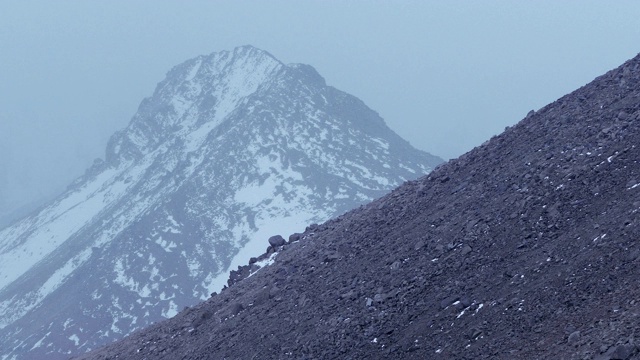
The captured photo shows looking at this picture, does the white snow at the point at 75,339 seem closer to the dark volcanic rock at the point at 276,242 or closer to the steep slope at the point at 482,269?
the dark volcanic rock at the point at 276,242

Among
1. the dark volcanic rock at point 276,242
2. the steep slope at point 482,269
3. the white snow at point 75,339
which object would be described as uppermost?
the white snow at point 75,339

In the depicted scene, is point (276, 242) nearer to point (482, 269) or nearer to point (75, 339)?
point (482, 269)

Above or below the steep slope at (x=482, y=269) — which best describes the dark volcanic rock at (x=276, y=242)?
above

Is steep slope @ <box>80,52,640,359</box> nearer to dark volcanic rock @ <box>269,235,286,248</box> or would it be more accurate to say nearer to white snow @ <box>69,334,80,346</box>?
dark volcanic rock @ <box>269,235,286,248</box>

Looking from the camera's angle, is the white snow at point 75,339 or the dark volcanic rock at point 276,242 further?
the white snow at point 75,339

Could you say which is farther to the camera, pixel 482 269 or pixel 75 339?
pixel 75 339

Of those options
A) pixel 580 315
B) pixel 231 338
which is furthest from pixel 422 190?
pixel 580 315

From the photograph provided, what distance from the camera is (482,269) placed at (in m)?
24.3

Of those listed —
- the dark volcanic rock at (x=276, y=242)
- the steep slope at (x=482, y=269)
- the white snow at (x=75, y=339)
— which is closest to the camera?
the steep slope at (x=482, y=269)

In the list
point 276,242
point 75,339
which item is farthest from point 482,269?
point 75,339

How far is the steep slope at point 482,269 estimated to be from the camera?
2088cm

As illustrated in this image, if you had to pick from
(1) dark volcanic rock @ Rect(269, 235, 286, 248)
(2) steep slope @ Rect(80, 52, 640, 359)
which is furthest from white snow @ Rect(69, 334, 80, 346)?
(2) steep slope @ Rect(80, 52, 640, 359)

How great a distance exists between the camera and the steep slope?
2088cm

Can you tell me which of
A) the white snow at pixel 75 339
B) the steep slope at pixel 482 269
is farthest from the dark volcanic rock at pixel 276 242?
the white snow at pixel 75 339
